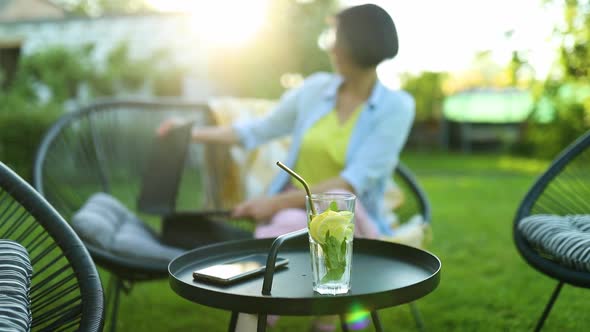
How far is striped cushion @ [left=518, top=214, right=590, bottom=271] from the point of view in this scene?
1538mm

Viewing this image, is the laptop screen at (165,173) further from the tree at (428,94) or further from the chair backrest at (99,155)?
the tree at (428,94)

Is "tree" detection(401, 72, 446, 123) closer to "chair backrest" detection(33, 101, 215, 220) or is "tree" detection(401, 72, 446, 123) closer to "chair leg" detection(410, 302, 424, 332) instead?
"chair backrest" detection(33, 101, 215, 220)

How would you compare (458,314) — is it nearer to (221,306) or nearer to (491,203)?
(221,306)

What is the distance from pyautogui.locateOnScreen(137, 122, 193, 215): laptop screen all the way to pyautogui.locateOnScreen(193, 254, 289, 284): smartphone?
0.79 m

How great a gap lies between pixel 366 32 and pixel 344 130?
1.17ft

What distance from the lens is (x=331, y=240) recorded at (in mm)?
1129

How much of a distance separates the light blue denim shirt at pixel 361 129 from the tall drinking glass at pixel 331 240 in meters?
0.90

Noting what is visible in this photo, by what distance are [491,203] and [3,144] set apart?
4.97 m

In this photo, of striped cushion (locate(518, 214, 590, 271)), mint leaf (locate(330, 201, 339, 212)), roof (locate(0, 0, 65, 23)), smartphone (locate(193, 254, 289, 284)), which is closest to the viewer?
mint leaf (locate(330, 201, 339, 212))

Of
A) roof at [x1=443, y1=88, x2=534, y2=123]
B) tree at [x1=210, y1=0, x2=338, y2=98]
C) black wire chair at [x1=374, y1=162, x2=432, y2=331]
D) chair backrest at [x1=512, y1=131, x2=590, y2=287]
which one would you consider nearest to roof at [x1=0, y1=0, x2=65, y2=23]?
tree at [x1=210, y1=0, x2=338, y2=98]

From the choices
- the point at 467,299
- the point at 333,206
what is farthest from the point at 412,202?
the point at 333,206

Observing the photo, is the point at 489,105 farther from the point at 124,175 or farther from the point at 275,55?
the point at 124,175

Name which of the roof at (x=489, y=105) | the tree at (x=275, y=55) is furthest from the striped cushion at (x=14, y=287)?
the roof at (x=489, y=105)

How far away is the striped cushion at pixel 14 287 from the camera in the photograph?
104 cm
